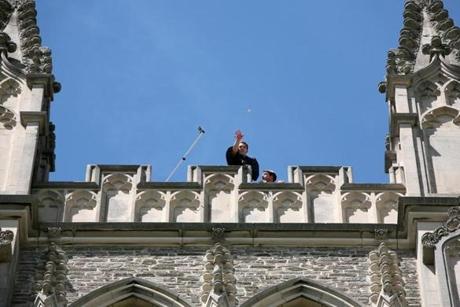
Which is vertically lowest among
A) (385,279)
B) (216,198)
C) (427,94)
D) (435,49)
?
(385,279)

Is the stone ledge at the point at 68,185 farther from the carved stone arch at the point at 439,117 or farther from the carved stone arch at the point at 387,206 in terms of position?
the carved stone arch at the point at 439,117

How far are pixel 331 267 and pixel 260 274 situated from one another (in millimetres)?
922

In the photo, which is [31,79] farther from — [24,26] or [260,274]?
[260,274]

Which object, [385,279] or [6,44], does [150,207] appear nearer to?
[385,279]

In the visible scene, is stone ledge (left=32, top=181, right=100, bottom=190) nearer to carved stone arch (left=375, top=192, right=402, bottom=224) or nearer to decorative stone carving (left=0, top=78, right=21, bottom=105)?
decorative stone carving (left=0, top=78, right=21, bottom=105)

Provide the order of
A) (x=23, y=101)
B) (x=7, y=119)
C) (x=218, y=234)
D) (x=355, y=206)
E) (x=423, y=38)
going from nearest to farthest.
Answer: (x=218, y=234) → (x=355, y=206) → (x=7, y=119) → (x=23, y=101) → (x=423, y=38)

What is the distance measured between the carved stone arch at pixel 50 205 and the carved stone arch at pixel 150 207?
101 centimetres

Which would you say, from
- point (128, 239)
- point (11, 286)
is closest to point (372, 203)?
point (128, 239)

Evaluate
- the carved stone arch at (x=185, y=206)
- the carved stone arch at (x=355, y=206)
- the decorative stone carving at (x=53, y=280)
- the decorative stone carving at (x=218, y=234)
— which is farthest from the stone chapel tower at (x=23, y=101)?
the carved stone arch at (x=355, y=206)

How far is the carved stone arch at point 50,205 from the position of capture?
22922 millimetres

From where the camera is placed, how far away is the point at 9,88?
24703mm

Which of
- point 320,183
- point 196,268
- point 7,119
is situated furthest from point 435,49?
point 7,119

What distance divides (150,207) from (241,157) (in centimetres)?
189

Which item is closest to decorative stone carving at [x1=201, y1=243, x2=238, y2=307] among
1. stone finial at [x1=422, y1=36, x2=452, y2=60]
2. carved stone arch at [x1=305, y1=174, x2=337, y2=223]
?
carved stone arch at [x1=305, y1=174, x2=337, y2=223]
